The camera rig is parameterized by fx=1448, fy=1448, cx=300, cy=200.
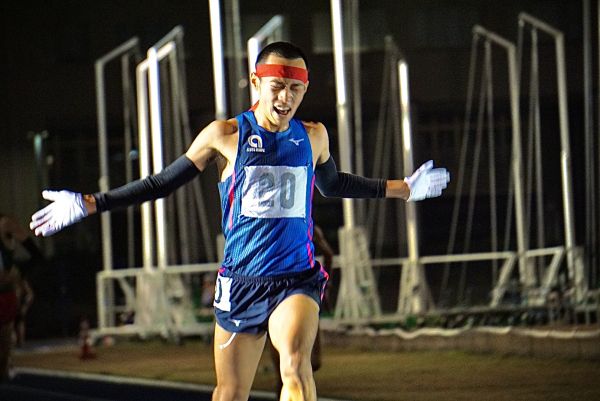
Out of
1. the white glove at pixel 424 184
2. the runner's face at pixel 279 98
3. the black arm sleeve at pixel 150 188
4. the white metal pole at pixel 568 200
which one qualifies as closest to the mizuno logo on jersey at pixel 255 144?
the runner's face at pixel 279 98

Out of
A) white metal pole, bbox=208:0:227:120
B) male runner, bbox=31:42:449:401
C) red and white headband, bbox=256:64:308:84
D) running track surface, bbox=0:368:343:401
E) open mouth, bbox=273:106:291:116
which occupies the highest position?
white metal pole, bbox=208:0:227:120

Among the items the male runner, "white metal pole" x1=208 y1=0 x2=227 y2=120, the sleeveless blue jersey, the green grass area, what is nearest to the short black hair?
the male runner

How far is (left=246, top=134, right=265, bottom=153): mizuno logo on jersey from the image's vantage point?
6773 millimetres

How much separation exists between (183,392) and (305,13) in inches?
1170

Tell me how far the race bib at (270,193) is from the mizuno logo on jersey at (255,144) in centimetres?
8

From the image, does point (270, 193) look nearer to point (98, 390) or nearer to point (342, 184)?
point (342, 184)

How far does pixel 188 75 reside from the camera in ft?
140

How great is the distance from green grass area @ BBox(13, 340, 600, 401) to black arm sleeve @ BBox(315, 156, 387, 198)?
4927 millimetres

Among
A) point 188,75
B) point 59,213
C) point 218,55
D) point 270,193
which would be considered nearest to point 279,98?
point 270,193

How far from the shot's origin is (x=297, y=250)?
6828 millimetres

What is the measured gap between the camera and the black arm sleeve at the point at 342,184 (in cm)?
723

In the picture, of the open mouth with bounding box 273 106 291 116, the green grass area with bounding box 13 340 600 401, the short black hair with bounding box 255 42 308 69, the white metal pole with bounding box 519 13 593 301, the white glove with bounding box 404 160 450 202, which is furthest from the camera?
the white metal pole with bounding box 519 13 593 301

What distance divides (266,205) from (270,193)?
6 cm

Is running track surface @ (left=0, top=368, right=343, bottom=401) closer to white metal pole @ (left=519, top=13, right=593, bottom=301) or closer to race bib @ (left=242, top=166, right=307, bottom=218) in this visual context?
white metal pole @ (left=519, top=13, right=593, bottom=301)
